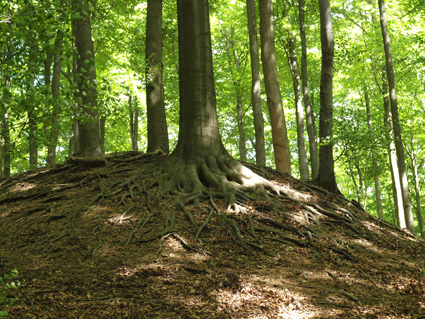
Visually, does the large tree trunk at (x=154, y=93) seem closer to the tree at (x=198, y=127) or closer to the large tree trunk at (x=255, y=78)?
the tree at (x=198, y=127)

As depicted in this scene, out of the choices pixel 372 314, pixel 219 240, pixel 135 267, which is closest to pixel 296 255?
pixel 219 240

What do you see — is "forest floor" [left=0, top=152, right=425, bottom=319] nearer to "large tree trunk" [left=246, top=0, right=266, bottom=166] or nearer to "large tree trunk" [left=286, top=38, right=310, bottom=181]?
"large tree trunk" [left=246, top=0, right=266, bottom=166]

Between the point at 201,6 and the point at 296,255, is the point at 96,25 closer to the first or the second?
the point at 201,6

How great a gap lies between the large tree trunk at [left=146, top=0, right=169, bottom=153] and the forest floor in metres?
2.19

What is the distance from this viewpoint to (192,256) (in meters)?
5.51

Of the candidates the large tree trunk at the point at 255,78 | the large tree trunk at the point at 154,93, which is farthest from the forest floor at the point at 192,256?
the large tree trunk at the point at 255,78

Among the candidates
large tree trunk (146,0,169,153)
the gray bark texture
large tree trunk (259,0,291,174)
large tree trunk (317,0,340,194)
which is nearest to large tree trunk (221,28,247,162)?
large tree trunk (259,0,291,174)

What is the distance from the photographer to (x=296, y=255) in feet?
19.6

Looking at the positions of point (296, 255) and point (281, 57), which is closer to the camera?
point (296, 255)

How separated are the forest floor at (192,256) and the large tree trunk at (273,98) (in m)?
3.26

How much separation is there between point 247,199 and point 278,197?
33.6 inches

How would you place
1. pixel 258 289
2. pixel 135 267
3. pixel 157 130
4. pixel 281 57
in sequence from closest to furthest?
pixel 258 289 < pixel 135 267 < pixel 157 130 < pixel 281 57

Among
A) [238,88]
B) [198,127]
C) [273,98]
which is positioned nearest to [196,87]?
[198,127]

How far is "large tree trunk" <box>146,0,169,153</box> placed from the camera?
10.8 meters
